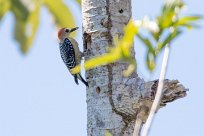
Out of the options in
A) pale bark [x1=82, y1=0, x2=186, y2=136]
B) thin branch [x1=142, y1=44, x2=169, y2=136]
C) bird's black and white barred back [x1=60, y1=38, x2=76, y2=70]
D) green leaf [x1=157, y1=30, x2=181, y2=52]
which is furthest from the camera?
bird's black and white barred back [x1=60, y1=38, x2=76, y2=70]

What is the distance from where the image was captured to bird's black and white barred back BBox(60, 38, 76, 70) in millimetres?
7203

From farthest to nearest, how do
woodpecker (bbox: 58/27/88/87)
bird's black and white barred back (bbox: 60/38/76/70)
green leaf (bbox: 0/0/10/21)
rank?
bird's black and white barred back (bbox: 60/38/76/70), woodpecker (bbox: 58/27/88/87), green leaf (bbox: 0/0/10/21)

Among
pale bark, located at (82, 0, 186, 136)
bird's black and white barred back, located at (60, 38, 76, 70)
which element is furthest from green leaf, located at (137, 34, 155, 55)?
bird's black and white barred back, located at (60, 38, 76, 70)

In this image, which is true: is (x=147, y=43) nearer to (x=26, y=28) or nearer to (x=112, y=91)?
(x=26, y=28)

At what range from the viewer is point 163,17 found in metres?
1.67

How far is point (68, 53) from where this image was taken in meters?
7.46

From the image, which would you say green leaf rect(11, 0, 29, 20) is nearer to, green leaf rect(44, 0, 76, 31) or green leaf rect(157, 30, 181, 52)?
green leaf rect(44, 0, 76, 31)

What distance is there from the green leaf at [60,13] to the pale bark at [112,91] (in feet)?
9.70

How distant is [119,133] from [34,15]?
3150 mm

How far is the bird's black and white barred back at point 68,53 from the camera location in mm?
7203

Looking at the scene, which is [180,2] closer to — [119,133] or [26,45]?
[26,45]

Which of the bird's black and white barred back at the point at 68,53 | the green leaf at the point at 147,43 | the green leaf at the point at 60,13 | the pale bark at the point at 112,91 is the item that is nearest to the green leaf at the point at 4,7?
the green leaf at the point at 60,13

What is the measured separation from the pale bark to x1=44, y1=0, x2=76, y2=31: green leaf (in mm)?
A: 2957

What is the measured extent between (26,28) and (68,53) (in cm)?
605
